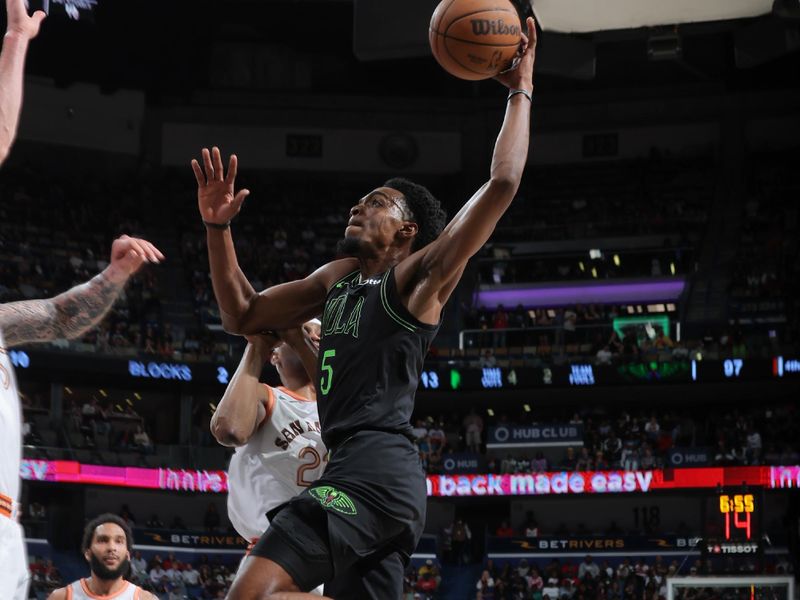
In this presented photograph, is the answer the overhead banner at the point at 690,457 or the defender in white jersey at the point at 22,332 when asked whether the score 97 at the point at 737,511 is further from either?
the defender in white jersey at the point at 22,332

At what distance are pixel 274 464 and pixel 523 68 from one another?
235 cm

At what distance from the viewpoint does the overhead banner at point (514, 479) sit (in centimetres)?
2517

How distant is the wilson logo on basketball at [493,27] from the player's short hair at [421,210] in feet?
2.22

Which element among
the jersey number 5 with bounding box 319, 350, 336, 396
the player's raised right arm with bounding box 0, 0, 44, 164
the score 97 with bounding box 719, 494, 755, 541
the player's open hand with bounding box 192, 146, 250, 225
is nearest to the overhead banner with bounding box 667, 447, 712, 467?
the score 97 with bounding box 719, 494, 755, 541

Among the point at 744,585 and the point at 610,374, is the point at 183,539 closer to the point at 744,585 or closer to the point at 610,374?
the point at 610,374

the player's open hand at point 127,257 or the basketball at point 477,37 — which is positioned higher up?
the basketball at point 477,37

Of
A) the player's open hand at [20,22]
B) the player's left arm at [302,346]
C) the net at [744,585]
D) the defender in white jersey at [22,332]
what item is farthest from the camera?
the net at [744,585]

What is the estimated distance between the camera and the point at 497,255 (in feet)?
106

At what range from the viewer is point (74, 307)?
15.1 feet

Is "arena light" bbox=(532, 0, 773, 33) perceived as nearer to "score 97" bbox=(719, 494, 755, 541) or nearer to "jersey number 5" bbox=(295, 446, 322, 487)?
"score 97" bbox=(719, 494, 755, 541)

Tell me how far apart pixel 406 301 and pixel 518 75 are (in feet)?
3.53

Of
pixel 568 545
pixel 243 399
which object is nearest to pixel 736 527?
pixel 568 545

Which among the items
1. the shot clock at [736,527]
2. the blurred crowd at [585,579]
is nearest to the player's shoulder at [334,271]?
the shot clock at [736,527]

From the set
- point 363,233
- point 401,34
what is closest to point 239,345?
point 401,34
